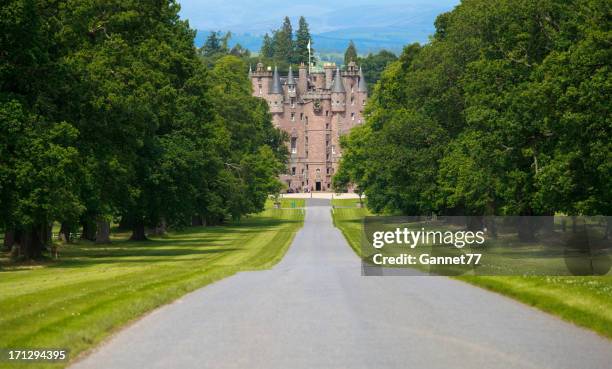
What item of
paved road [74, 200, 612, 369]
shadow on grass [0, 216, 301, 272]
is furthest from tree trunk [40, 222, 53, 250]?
paved road [74, 200, 612, 369]

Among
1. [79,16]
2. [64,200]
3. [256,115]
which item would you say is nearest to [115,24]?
[79,16]

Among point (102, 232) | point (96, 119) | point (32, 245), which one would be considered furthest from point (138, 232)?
point (32, 245)

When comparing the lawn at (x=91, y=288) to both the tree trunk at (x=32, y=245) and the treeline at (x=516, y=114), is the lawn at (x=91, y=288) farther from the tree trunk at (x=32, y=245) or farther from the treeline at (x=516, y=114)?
the treeline at (x=516, y=114)

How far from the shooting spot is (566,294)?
22531 millimetres

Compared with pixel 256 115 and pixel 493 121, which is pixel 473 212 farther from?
pixel 256 115

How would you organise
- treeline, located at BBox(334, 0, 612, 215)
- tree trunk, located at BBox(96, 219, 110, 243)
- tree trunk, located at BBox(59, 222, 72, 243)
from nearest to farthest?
treeline, located at BBox(334, 0, 612, 215) → tree trunk, located at BBox(59, 222, 72, 243) → tree trunk, located at BBox(96, 219, 110, 243)

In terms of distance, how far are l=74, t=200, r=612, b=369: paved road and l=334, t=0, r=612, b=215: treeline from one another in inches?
623

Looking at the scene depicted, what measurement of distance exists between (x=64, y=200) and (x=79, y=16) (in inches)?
379

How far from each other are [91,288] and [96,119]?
2141 cm

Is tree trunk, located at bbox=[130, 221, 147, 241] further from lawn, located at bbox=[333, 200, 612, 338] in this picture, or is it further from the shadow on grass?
lawn, located at bbox=[333, 200, 612, 338]

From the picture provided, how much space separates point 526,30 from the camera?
156ft

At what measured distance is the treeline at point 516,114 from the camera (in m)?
39.8

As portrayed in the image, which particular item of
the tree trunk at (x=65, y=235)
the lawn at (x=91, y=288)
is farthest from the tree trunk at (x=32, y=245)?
the tree trunk at (x=65, y=235)

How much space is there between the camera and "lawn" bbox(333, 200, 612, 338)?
1877cm
